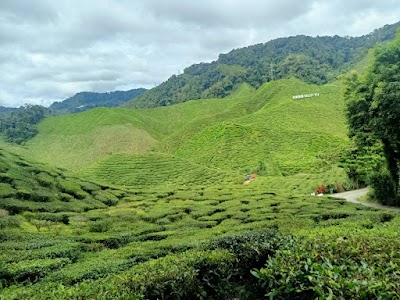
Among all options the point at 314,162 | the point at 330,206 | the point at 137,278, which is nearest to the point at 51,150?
the point at 314,162

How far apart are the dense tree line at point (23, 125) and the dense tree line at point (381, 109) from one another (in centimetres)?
8190

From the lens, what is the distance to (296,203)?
17422mm

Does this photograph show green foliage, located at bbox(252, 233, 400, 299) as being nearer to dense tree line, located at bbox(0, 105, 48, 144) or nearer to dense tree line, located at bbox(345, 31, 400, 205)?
dense tree line, located at bbox(345, 31, 400, 205)

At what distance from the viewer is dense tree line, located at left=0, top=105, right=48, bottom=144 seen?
287 ft

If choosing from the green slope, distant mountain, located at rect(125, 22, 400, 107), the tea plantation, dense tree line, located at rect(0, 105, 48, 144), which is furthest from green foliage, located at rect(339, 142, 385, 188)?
distant mountain, located at rect(125, 22, 400, 107)

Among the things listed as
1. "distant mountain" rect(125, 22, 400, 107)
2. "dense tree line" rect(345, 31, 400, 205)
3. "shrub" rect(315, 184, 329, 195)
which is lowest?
"shrub" rect(315, 184, 329, 195)

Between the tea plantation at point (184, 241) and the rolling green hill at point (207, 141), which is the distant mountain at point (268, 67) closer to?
the rolling green hill at point (207, 141)

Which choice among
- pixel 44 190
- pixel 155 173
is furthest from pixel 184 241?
pixel 155 173

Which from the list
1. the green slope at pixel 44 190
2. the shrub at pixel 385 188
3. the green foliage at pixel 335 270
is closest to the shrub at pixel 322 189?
the shrub at pixel 385 188

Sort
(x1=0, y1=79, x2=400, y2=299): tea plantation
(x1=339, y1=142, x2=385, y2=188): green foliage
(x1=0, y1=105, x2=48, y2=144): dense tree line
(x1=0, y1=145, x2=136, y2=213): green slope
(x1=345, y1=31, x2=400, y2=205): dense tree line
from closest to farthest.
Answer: (x1=0, y1=79, x2=400, y2=299): tea plantation
(x1=0, y1=145, x2=136, y2=213): green slope
(x1=345, y1=31, x2=400, y2=205): dense tree line
(x1=339, y1=142, x2=385, y2=188): green foliage
(x1=0, y1=105, x2=48, y2=144): dense tree line

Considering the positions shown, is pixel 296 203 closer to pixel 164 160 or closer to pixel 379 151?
pixel 379 151

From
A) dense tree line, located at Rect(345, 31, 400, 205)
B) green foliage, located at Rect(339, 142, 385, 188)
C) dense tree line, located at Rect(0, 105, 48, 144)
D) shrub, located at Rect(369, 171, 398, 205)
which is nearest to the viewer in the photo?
dense tree line, located at Rect(345, 31, 400, 205)

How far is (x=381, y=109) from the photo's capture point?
17609 millimetres

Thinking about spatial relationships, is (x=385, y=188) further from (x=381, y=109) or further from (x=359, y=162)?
(x=359, y=162)
